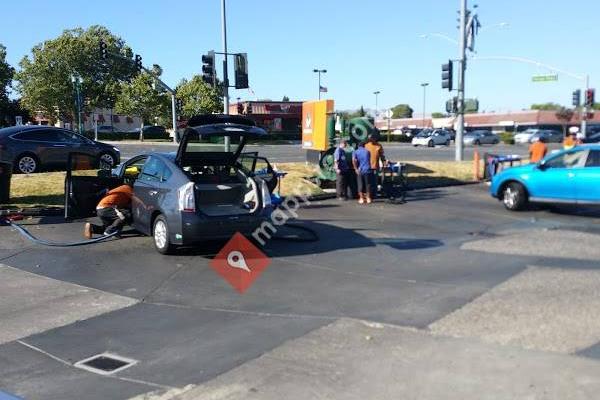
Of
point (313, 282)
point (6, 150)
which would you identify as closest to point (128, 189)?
point (313, 282)

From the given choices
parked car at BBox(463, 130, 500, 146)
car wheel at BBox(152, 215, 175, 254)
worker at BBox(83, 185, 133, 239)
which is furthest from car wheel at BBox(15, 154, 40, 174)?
parked car at BBox(463, 130, 500, 146)

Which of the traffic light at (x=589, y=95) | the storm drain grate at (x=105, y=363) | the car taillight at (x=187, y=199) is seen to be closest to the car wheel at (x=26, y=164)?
the car taillight at (x=187, y=199)

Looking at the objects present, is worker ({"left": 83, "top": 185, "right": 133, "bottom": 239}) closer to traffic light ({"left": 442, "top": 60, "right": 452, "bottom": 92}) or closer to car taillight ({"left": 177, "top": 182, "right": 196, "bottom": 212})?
car taillight ({"left": 177, "top": 182, "right": 196, "bottom": 212})

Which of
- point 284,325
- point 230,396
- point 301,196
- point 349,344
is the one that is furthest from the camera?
point 301,196

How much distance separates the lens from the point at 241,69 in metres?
17.7

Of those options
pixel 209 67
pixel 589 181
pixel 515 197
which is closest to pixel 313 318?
pixel 589 181

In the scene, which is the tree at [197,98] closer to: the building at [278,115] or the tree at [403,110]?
the building at [278,115]

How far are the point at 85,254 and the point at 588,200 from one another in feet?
32.5

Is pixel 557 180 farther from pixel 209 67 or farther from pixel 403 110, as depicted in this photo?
pixel 403 110

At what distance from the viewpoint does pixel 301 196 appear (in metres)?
15.6

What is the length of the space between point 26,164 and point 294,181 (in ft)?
25.9

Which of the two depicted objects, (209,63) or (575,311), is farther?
(209,63)

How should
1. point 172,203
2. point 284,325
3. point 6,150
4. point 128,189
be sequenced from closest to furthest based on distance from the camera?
1. point 284,325
2. point 172,203
3. point 128,189
4. point 6,150

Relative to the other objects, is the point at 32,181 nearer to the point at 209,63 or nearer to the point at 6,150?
the point at 6,150
